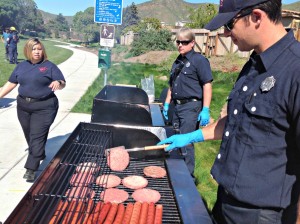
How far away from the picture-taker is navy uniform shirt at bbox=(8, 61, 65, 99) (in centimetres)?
401

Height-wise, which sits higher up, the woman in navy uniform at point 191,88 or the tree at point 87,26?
the tree at point 87,26

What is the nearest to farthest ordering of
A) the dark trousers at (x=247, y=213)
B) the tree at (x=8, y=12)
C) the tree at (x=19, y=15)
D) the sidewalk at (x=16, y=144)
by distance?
the dark trousers at (x=247, y=213)
the sidewalk at (x=16, y=144)
the tree at (x=8, y=12)
the tree at (x=19, y=15)

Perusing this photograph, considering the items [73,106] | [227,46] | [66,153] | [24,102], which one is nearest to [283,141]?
[66,153]

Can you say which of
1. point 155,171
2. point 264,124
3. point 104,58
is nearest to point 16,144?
point 104,58

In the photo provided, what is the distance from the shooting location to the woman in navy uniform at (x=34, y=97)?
4.01 meters

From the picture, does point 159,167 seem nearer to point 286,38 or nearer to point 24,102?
point 286,38

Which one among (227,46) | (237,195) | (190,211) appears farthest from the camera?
(227,46)

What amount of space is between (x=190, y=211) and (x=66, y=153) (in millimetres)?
1372

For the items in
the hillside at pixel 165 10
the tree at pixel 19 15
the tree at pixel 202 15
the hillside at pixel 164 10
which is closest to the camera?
the tree at pixel 202 15

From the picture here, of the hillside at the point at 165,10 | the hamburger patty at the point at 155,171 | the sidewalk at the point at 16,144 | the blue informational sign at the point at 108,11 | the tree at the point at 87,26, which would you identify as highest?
the hillside at the point at 165,10

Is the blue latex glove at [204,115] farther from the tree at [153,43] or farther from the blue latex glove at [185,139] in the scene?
the tree at [153,43]

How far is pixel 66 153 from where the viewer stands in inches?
109

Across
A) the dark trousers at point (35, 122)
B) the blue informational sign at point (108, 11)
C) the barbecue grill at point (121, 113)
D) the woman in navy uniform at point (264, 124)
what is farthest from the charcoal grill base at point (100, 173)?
the blue informational sign at point (108, 11)

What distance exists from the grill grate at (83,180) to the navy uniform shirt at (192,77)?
1329 millimetres
